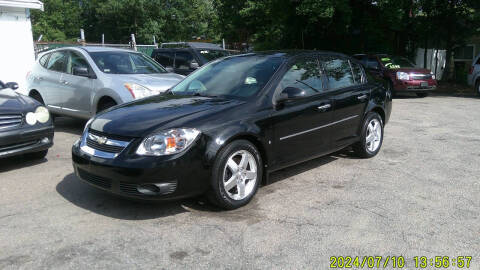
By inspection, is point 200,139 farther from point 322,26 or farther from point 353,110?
point 322,26

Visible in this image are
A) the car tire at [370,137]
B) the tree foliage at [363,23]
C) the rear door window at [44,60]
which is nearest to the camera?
the car tire at [370,137]

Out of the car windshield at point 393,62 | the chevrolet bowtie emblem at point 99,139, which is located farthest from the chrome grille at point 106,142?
the car windshield at point 393,62

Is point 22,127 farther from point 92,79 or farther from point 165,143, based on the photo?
point 165,143

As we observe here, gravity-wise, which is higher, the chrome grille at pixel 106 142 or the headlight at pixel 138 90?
the headlight at pixel 138 90

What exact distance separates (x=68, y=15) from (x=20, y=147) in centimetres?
7212

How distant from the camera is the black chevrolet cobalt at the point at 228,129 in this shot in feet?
12.8

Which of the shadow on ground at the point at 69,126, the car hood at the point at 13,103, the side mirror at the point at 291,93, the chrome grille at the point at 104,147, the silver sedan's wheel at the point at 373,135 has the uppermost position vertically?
the side mirror at the point at 291,93

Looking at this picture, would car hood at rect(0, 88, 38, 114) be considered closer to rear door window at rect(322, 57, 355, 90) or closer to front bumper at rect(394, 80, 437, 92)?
rear door window at rect(322, 57, 355, 90)

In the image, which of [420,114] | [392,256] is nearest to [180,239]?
[392,256]

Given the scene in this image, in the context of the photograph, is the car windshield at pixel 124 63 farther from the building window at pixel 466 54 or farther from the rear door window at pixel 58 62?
the building window at pixel 466 54

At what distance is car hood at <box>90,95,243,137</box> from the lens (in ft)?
13.3

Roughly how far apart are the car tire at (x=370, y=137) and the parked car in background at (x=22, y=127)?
4.40 meters

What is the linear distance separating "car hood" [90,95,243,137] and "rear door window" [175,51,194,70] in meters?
6.46

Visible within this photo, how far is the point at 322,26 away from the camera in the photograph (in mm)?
20984
